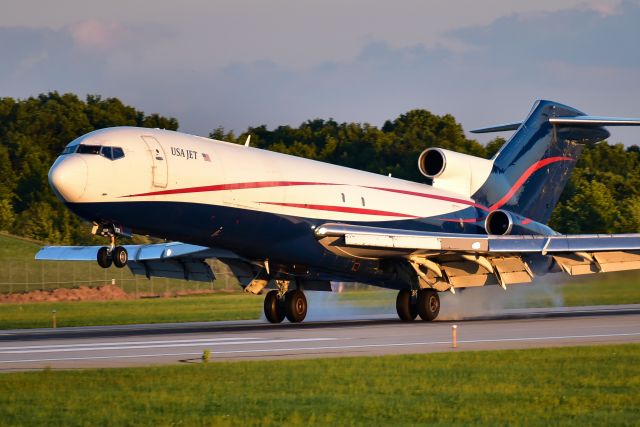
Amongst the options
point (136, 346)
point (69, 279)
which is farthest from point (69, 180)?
point (69, 279)

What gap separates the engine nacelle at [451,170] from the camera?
35.7 meters

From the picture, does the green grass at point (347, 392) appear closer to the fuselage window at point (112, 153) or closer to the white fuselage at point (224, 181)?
the white fuselage at point (224, 181)

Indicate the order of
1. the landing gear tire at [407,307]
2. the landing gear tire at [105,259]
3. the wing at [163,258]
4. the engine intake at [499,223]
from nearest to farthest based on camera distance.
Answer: the landing gear tire at [105,259]
the landing gear tire at [407,307]
the wing at [163,258]
the engine intake at [499,223]

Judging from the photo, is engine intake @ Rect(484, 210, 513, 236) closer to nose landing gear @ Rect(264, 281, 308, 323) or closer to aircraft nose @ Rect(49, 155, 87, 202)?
nose landing gear @ Rect(264, 281, 308, 323)

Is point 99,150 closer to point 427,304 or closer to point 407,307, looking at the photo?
point 407,307

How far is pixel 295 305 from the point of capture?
3234 cm

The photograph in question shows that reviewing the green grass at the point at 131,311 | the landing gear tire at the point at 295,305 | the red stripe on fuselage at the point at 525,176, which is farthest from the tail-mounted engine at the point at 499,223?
the green grass at the point at 131,311

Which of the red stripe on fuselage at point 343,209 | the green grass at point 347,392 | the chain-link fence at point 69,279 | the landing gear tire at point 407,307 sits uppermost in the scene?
the red stripe on fuselage at point 343,209

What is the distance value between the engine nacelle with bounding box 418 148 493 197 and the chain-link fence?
2511 cm

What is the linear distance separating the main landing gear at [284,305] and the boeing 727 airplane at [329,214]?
0.13ft

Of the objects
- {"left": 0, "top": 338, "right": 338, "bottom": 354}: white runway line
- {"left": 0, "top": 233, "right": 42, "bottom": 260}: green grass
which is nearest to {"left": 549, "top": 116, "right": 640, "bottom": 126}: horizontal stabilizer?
{"left": 0, "top": 338, "right": 338, "bottom": 354}: white runway line

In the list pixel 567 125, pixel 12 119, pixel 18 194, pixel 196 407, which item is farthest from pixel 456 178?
pixel 12 119

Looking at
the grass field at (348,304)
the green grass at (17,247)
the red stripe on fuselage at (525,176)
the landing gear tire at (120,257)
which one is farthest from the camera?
the green grass at (17,247)

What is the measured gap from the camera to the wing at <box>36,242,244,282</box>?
1324 inches
